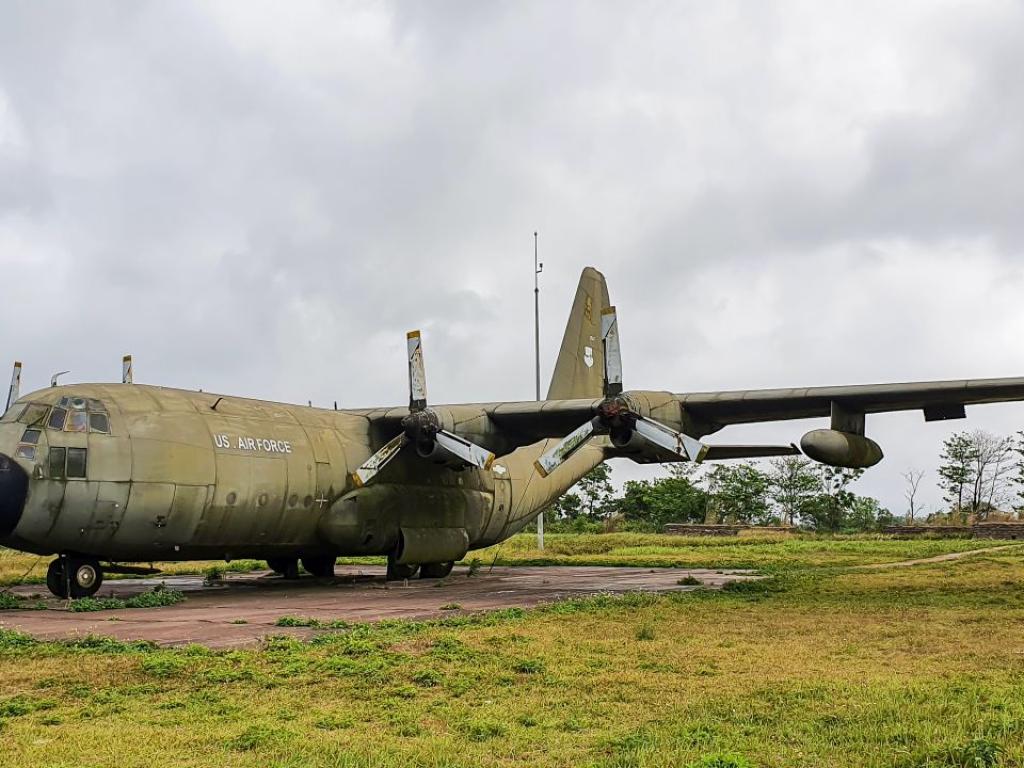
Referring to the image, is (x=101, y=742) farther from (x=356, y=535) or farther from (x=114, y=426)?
(x=356, y=535)

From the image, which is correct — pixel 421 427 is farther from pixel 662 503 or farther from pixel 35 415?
pixel 662 503

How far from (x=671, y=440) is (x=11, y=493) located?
11.8 metres

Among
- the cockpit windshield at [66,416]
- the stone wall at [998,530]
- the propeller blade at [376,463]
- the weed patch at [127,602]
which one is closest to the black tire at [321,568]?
the propeller blade at [376,463]

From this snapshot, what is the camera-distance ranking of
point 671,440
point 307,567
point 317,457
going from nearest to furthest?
point 671,440 < point 317,457 < point 307,567

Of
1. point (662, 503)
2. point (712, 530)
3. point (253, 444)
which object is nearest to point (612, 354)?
point (253, 444)

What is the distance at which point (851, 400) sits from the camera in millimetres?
18891

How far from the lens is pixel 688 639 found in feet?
35.1

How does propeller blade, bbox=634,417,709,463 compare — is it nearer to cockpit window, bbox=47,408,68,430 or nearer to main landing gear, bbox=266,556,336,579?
main landing gear, bbox=266,556,336,579

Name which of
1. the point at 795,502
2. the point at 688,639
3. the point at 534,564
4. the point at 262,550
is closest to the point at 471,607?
the point at 688,639

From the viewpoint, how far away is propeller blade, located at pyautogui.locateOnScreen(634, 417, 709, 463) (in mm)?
17811

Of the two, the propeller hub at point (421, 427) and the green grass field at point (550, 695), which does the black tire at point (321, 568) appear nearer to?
the propeller hub at point (421, 427)

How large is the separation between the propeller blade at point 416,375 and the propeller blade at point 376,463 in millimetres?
795

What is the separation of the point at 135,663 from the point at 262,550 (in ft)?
34.8

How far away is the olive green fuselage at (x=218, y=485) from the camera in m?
15.5
